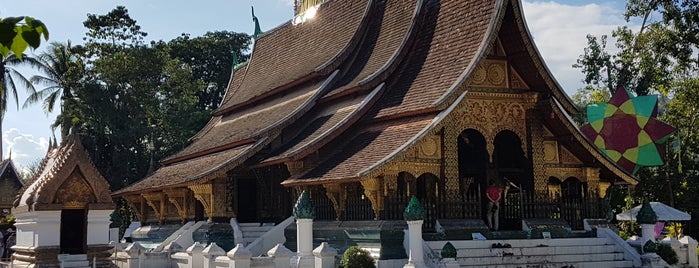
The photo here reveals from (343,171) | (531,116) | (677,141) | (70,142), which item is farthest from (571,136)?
(677,141)

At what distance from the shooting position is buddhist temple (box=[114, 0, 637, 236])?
13125 millimetres

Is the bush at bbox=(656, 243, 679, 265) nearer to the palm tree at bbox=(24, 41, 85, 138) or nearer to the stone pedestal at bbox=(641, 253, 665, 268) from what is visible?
the stone pedestal at bbox=(641, 253, 665, 268)

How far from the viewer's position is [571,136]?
46.9 ft

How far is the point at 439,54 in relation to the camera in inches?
578

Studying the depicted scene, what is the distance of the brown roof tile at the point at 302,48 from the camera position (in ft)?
60.6

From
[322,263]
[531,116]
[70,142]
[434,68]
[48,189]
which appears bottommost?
[322,263]

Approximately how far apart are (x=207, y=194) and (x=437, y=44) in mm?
5914

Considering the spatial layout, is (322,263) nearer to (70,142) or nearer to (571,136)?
(70,142)

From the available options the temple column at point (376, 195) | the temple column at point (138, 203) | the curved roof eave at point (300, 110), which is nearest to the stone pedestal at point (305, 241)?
the temple column at point (376, 195)

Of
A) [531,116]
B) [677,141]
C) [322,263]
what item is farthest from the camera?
[677,141]

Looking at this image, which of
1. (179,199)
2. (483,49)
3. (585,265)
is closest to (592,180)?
(585,265)

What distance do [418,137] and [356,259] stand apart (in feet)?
7.76

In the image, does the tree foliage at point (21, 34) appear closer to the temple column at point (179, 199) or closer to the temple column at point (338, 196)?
the temple column at point (338, 196)

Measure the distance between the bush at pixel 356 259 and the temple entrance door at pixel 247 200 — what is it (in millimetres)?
6697
